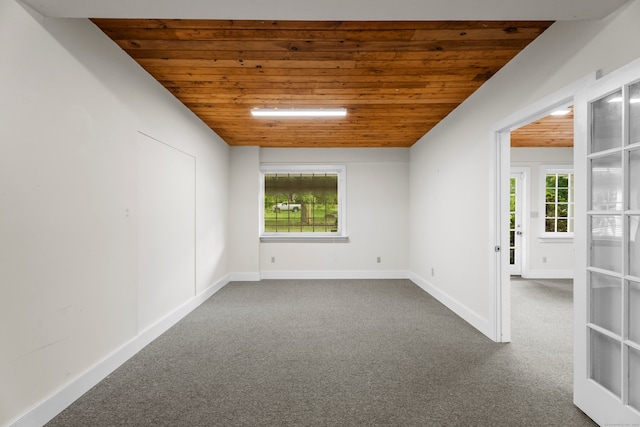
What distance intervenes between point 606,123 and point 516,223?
4967 mm

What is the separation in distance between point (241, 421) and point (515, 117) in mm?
3042

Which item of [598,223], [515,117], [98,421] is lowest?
[98,421]

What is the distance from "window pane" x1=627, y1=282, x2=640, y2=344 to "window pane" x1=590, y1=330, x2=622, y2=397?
13 centimetres

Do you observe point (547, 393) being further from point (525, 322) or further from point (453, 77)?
point (453, 77)

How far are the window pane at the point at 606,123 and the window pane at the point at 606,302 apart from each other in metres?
0.76

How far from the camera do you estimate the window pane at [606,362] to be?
174 cm

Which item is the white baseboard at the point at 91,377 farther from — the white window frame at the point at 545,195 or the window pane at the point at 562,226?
the window pane at the point at 562,226

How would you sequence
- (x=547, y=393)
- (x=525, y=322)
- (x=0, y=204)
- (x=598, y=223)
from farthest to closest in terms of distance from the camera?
(x=525, y=322) → (x=547, y=393) → (x=598, y=223) → (x=0, y=204)

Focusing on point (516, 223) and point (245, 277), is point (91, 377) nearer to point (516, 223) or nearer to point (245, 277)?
point (245, 277)

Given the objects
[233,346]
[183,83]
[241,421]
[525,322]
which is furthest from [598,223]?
[183,83]

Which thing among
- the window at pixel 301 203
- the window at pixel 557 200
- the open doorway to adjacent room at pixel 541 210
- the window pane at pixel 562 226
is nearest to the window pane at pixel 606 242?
the open doorway to adjacent room at pixel 541 210

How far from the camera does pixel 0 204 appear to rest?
62.3 inches

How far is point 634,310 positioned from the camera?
1.64 m

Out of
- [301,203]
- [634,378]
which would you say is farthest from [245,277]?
[634,378]
